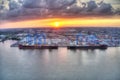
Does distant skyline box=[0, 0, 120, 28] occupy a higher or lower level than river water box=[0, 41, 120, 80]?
higher

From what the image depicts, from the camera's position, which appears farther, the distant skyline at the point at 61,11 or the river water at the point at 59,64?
the distant skyline at the point at 61,11

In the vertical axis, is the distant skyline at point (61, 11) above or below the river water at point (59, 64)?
above

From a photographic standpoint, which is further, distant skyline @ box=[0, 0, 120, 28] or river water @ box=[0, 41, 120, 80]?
distant skyline @ box=[0, 0, 120, 28]

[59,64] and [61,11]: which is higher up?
[61,11]

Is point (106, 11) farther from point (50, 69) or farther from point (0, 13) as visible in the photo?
point (0, 13)
